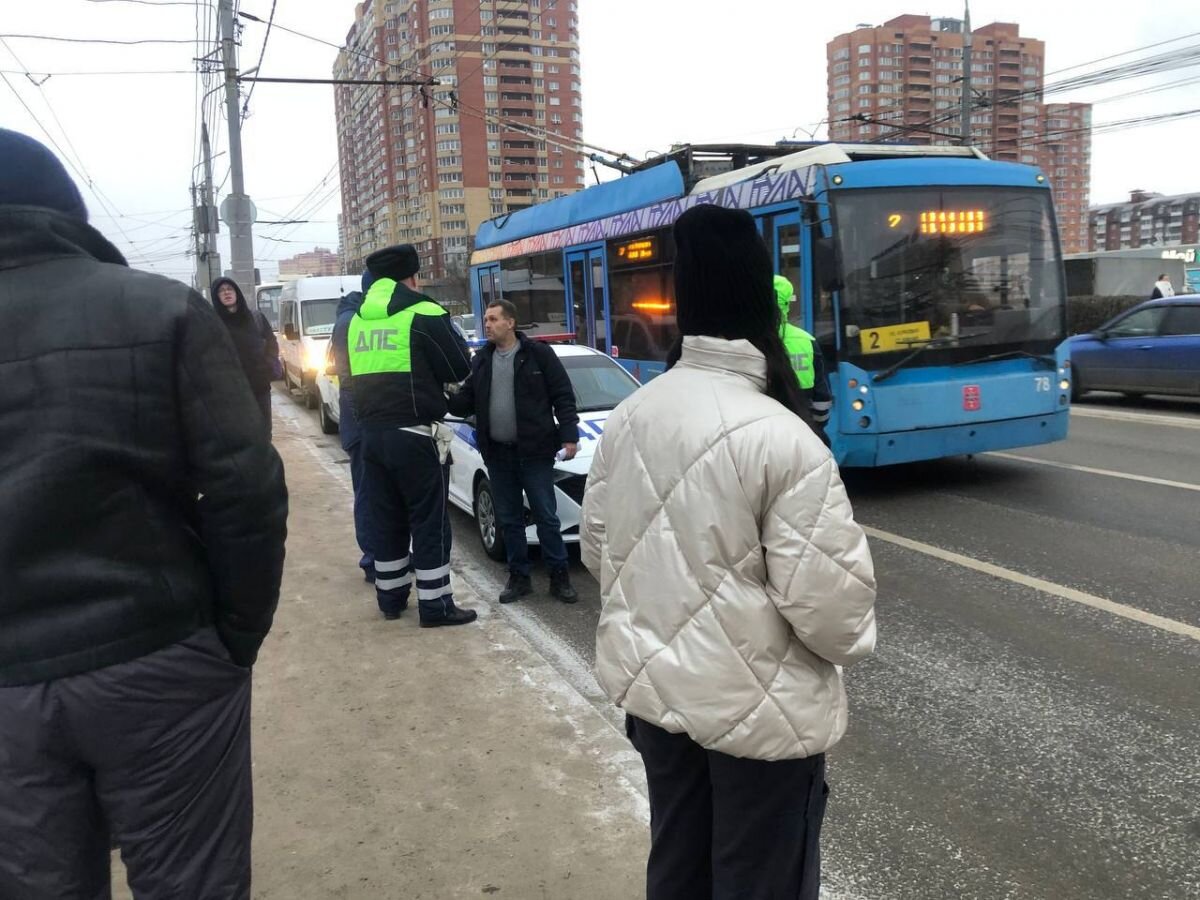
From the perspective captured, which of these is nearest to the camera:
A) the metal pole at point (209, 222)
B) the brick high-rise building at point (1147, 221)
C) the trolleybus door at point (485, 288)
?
the trolleybus door at point (485, 288)

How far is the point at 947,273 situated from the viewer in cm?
855

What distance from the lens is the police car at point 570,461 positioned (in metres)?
6.86

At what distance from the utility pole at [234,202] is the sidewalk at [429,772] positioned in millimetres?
12276

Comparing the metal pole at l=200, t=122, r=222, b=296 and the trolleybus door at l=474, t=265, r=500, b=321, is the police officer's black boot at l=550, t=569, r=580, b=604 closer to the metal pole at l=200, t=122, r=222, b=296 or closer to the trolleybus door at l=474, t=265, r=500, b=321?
the trolleybus door at l=474, t=265, r=500, b=321

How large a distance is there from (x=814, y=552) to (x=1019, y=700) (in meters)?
3.13

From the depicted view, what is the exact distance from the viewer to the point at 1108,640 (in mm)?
5145

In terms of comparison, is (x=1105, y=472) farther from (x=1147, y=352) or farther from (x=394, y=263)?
(x=394, y=263)

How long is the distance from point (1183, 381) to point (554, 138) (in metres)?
10.6

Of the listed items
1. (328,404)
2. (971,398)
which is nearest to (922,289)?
(971,398)

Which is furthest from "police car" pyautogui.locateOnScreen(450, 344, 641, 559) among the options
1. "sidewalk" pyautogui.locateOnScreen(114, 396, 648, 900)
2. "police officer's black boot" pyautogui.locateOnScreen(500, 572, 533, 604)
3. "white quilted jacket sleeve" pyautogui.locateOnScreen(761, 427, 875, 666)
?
"white quilted jacket sleeve" pyautogui.locateOnScreen(761, 427, 875, 666)

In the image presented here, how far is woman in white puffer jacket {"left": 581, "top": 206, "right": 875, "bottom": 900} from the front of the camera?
1.95m

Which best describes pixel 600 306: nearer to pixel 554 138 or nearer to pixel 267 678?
pixel 554 138

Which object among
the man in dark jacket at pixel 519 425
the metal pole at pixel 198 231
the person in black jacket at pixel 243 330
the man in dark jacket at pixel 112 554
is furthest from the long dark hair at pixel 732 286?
the metal pole at pixel 198 231

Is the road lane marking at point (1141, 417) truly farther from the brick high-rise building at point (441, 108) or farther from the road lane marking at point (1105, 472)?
the brick high-rise building at point (441, 108)
